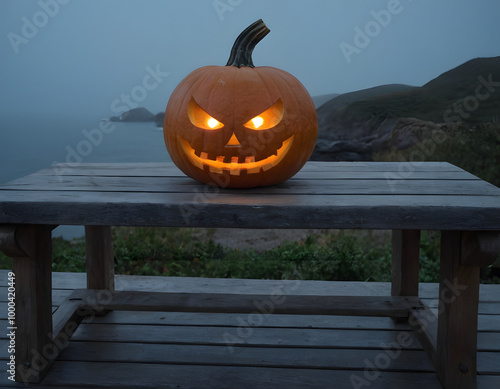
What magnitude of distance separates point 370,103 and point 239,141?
7.12 feet

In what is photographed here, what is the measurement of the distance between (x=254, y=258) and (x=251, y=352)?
1.48m

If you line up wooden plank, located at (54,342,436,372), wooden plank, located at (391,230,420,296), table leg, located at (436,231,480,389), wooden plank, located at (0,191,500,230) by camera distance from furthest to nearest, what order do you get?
wooden plank, located at (391,230,420,296)
wooden plank, located at (54,342,436,372)
table leg, located at (436,231,480,389)
wooden plank, located at (0,191,500,230)

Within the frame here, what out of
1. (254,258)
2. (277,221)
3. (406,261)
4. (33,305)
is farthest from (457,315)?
(254,258)

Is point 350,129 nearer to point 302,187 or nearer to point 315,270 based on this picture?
point 315,270

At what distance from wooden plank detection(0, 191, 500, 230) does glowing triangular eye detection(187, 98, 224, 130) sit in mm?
302

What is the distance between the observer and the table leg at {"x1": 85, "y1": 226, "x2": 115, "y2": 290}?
239 cm

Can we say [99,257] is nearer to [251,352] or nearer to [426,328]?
[251,352]

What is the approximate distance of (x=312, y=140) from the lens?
1916mm

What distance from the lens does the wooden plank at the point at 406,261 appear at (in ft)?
7.62

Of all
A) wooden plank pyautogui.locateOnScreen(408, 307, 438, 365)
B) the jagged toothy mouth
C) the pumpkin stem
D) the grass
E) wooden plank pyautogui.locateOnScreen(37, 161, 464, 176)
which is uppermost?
the pumpkin stem

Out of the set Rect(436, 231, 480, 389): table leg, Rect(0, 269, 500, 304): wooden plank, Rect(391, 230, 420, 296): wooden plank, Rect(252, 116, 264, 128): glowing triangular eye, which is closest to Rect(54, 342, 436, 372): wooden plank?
Rect(436, 231, 480, 389): table leg

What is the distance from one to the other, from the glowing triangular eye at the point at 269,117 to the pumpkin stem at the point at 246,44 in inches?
9.1

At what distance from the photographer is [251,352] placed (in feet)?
6.89

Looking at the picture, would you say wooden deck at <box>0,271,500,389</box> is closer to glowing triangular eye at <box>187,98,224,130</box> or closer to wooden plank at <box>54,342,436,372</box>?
wooden plank at <box>54,342,436,372</box>
